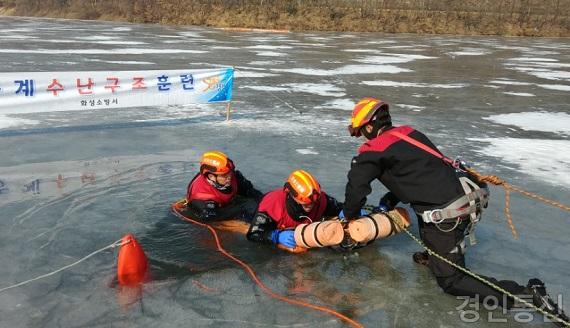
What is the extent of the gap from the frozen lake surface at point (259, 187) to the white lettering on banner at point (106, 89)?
479mm

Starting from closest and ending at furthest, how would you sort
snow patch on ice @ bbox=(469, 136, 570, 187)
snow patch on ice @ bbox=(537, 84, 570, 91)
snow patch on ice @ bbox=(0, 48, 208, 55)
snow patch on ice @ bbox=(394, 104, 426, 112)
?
snow patch on ice @ bbox=(469, 136, 570, 187) → snow patch on ice @ bbox=(394, 104, 426, 112) → snow patch on ice @ bbox=(537, 84, 570, 91) → snow patch on ice @ bbox=(0, 48, 208, 55)

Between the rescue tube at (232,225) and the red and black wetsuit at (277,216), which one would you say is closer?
the red and black wetsuit at (277,216)

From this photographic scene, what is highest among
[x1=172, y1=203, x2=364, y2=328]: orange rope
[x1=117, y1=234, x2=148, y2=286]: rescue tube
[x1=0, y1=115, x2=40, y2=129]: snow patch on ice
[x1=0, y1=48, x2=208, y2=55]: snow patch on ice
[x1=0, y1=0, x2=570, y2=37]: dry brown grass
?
[x1=0, y1=0, x2=570, y2=37]: dry brown grass

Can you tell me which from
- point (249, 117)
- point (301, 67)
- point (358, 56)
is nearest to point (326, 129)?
point (249, 117)

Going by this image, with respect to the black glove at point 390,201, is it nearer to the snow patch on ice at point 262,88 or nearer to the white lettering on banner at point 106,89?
the white lettering on banner at point 106,89

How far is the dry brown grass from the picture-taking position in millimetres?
41438

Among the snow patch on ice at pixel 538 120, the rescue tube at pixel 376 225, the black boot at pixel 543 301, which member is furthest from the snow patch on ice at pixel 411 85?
the black boot at pixel 543 301

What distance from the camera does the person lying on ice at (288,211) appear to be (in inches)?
169

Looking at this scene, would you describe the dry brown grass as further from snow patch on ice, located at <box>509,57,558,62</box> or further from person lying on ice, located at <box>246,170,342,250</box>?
person lying on ice, located at <box>246,170,342,250</box>

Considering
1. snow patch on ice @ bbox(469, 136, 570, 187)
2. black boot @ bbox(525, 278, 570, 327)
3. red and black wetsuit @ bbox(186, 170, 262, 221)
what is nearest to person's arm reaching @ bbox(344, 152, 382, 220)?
black boot @ bbox(525, 278, 570, 327)

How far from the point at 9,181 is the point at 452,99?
10.2m

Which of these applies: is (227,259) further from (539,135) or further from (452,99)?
(452,99)

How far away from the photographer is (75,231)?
4.77 metres

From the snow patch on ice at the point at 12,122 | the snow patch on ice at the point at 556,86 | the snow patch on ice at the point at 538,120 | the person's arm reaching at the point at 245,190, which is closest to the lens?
the person's arm reaching at the point at 245,190
